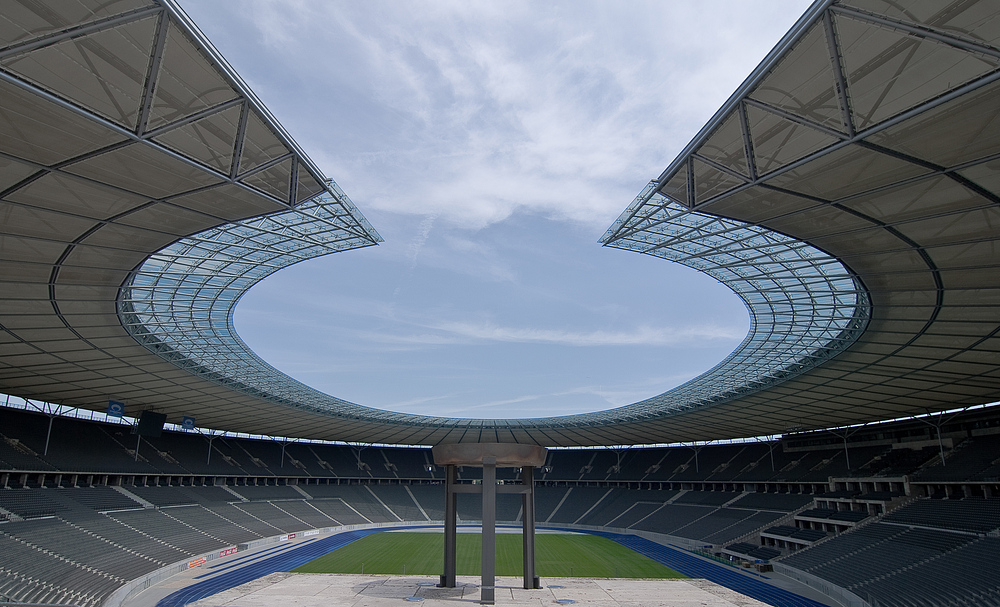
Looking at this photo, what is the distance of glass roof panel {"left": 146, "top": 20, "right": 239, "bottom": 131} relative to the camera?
11.6 metres

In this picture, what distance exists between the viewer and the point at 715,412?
55.8m

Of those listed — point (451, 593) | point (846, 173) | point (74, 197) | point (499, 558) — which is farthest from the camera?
point (499, 558)

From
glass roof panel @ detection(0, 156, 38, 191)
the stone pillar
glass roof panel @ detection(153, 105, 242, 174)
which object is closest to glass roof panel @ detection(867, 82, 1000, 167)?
glass roof panel @ detection(153, 105, 242, 174)

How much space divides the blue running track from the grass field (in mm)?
1561

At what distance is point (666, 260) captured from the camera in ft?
92.1

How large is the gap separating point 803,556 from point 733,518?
18207 millimetres

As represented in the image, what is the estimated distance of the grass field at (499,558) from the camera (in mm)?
43312

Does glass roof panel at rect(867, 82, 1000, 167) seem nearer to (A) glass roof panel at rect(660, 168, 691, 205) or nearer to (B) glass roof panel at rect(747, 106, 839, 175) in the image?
(B) glass roof panel at rect(747, 106, 839, 175)

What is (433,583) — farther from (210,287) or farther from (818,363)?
(818,363)

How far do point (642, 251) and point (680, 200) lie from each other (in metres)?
8.54

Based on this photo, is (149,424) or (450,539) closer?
(450,539)

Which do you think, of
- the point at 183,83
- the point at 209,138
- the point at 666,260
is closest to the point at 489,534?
the point at 666,260

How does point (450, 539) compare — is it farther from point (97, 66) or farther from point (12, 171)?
point (97, 66)

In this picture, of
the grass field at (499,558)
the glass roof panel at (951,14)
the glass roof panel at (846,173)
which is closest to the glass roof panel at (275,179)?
the glass roof panel at (846,173)
